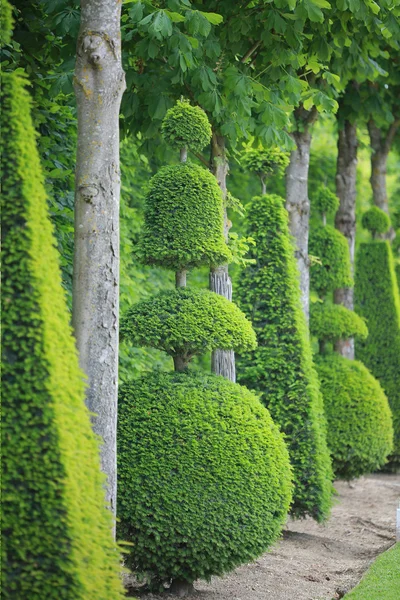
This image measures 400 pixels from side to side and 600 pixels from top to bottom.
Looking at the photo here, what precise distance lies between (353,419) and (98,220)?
23.0ft

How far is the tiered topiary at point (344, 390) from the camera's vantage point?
11938 millimetres

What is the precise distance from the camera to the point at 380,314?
615 inches

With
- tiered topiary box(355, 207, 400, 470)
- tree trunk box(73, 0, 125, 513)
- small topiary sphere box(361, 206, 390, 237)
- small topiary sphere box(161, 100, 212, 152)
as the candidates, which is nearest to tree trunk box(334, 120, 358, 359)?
tiered topiary box(355, 207, 400, 470)

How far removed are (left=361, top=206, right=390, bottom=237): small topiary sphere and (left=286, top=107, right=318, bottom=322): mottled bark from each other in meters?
4.51

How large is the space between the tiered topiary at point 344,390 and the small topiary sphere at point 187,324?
17.4 ft

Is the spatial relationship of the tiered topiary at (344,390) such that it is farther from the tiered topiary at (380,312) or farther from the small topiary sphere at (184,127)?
the small topiary sphere at (184,127)

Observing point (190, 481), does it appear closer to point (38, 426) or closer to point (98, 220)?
point (98, 220)

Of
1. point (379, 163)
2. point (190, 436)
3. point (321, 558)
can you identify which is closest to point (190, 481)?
point (190, 436)

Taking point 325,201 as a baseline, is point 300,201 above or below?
below

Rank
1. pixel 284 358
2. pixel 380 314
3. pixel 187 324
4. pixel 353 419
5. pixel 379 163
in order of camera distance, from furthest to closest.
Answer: pixel 379 163 → pixel 380 314 → pixel 353 419 → pixel 284 358 → pixel 187 324

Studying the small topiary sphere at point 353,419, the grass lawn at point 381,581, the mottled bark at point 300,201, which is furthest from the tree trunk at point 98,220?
the small topiary sphere at point 353,419

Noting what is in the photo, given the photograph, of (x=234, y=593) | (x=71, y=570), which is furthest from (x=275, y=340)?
(x=71, y=570)

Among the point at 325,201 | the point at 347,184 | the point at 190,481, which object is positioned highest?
the point at 347,184

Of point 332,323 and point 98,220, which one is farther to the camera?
point 332,323
